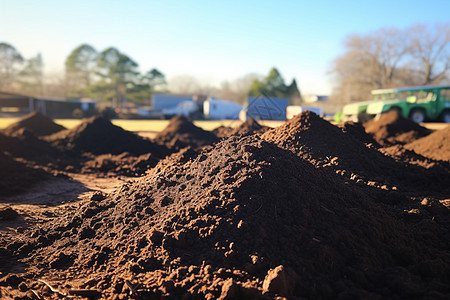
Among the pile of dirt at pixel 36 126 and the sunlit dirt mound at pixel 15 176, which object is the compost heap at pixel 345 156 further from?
the pile of dirt at pixel 36 126

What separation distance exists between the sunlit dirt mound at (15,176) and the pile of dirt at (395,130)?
13.0 meters

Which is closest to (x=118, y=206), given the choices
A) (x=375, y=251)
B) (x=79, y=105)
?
(x=375, y=251)

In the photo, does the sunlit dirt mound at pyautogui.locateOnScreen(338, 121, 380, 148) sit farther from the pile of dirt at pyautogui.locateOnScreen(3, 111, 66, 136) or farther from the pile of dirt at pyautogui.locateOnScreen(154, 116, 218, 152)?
the pile of dirt at pyautogui.locateOnScreen(3, 111, 66, 136)

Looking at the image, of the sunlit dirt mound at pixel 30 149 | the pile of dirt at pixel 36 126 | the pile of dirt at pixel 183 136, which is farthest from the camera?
the pile of dirt at pixel 36 126

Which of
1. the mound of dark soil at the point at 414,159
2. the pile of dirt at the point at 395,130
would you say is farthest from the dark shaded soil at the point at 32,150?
the pile of dirt at the point at 395,130

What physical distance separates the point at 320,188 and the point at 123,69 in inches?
2154

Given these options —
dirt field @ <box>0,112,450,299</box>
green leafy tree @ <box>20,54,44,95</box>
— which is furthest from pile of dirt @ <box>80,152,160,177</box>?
green leafy tree @ <box>20,54,44,95</box>

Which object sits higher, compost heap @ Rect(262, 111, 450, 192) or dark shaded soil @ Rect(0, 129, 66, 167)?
compost heap @ Rect(262, 111, 450, 192)

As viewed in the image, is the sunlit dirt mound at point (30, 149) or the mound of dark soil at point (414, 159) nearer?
the mound of dark soil at point (414, 159)

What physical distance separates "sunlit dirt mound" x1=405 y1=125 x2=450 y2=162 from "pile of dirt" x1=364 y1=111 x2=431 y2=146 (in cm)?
210

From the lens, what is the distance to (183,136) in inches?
647

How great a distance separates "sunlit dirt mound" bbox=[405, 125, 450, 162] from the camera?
10.7 metres

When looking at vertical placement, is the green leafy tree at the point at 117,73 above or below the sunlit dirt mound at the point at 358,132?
above

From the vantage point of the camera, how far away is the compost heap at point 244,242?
2.97 metres
